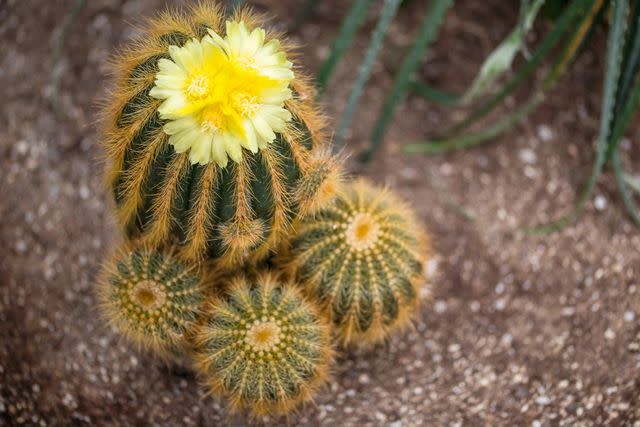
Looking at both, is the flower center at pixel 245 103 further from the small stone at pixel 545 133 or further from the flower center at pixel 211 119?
the small stone at pixel 545 133

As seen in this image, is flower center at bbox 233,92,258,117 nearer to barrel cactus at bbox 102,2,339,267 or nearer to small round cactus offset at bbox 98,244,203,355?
barrel cactus at bbox 102,2,339,267

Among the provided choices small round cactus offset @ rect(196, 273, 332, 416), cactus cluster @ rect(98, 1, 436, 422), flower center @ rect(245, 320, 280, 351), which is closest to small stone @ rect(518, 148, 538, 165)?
cactus cluster @ rect(98, 1, 436, 422)

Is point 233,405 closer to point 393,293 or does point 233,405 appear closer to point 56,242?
point 393,293

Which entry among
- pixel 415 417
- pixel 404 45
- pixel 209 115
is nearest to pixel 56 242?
pixel 209 115

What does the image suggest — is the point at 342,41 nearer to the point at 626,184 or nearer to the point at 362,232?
the point at 362,232

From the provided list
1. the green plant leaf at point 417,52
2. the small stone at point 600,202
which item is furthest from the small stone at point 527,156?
the green plant leaf at point 417,52

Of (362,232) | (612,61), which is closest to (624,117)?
(612,61)
